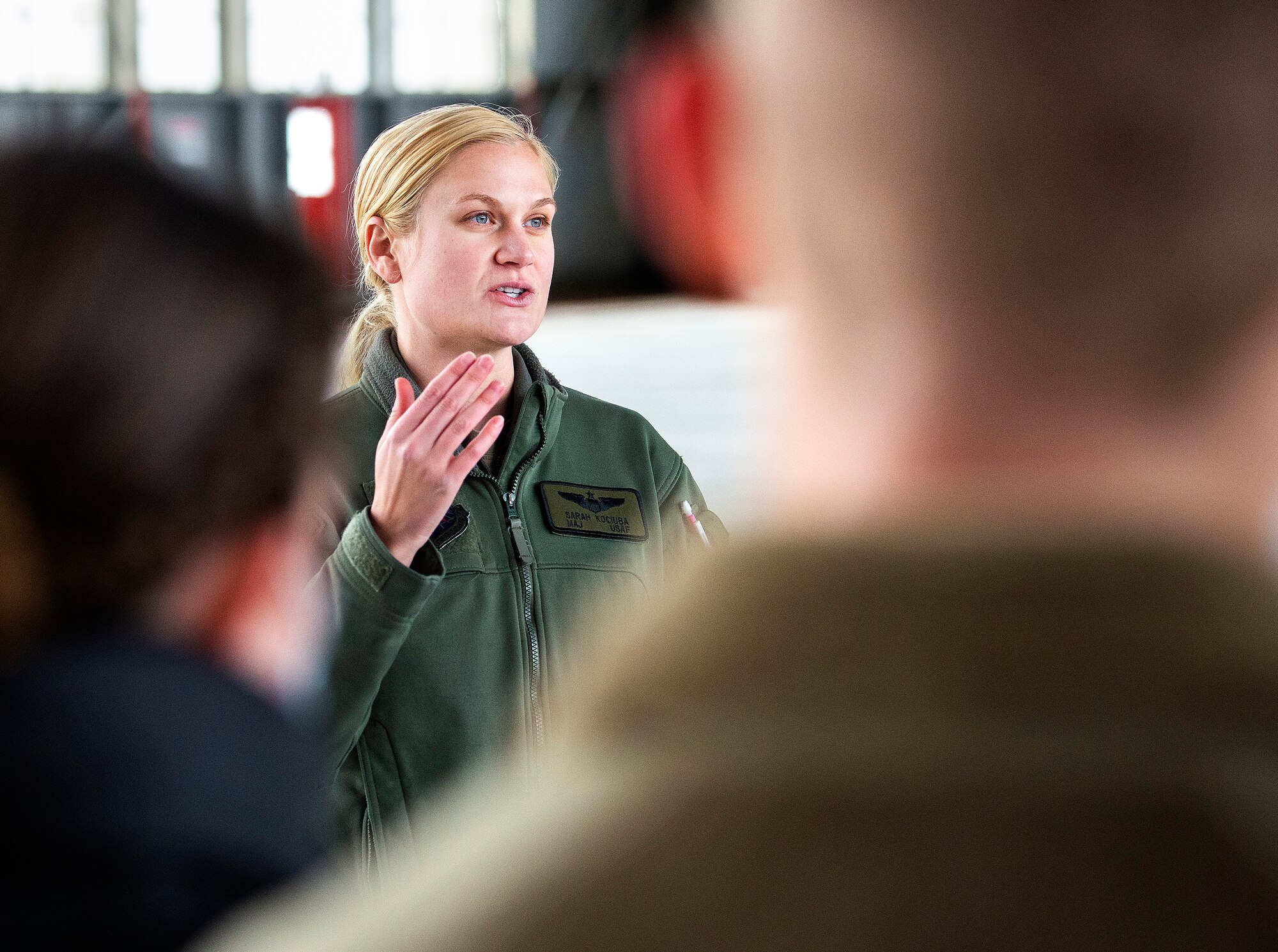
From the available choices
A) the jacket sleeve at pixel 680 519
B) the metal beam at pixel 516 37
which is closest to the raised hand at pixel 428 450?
the jacket sleeve at pixel 680 519

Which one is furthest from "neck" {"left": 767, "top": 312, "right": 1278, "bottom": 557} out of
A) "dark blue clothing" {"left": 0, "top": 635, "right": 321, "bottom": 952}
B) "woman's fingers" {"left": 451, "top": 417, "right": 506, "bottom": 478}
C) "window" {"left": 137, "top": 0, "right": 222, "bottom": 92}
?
"window" {"left": 137, "top": 0, "right": 222, "bottom": 92}

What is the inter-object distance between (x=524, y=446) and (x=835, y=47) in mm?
1251

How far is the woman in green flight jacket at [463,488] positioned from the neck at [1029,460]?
3.41 feet

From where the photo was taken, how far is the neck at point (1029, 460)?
0.37 m

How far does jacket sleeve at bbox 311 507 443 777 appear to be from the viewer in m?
1.39

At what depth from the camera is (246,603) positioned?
690mm

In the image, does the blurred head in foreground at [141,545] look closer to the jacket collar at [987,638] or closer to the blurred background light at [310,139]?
the jacket collar at [987,638]

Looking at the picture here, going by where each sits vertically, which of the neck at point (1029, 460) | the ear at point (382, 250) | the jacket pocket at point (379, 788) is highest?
the neck at point (1029, 460)

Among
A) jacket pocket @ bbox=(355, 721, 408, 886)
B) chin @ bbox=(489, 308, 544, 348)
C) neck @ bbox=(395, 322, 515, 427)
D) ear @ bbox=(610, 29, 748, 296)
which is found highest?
ear @ bbox=(610, 29, 748, 296)

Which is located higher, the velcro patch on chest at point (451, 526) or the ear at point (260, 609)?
the ear at point (260, 609)

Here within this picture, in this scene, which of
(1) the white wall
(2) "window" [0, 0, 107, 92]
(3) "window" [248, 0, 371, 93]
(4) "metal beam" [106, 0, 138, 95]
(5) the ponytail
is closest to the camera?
(5) the ponytail

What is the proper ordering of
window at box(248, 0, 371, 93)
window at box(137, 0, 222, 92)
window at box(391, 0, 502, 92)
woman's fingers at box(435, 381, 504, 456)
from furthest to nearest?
window at box(391, 0, 502, 92), window at box(248, 0, 371, 93), window at box(137, 0, 222, 92), woman's fingers at box(435, 381, 504, 456)

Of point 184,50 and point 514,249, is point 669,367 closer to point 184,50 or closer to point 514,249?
point 184,50

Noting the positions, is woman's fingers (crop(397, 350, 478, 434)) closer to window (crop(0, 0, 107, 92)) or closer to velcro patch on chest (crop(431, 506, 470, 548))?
velcro patch on chest (crop(431, 506, 470, 548))
